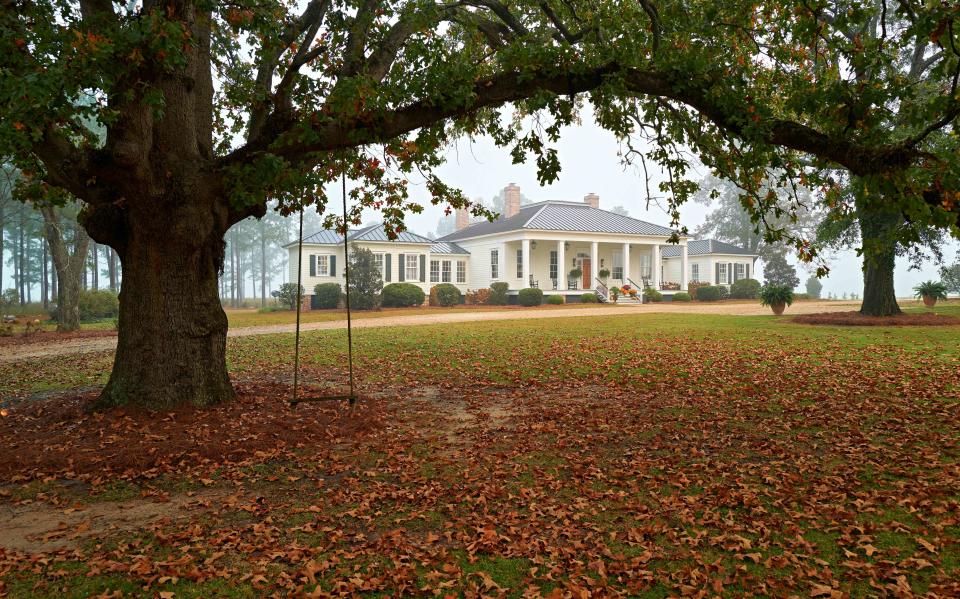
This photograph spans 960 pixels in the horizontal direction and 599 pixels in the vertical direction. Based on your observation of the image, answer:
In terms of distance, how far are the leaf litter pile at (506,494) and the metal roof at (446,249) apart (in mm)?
29288

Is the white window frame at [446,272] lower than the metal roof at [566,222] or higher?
lower

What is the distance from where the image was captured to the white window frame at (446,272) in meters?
37.5

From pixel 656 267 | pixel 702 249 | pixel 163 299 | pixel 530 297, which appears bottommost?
pixel 530 297

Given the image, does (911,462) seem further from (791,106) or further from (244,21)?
(244,21)

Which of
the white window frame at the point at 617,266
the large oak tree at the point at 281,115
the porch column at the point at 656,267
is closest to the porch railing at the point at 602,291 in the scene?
the white window frame at the point at 617,266

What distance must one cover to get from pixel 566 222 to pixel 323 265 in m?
15.1

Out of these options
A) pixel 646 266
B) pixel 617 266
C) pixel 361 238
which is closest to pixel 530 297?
pixel 617 266

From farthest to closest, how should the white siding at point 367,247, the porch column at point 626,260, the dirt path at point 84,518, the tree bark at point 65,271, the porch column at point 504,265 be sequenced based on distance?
the porch column at point 626,260, the porch column at point 504,265, the white siding at point 367,247, the tree bark at point 65,271, the dirt path at point 84,518

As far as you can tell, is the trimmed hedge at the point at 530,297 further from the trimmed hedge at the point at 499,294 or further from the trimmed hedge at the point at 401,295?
the trimmed hedge at the point at 401,295

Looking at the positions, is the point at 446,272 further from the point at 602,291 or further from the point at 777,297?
the point at 777,297

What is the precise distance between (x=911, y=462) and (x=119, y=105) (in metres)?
8.48

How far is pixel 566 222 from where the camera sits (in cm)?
3788

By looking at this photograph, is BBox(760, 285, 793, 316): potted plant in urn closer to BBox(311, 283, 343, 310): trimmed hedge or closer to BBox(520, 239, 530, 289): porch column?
BBox(520, 239, 530, 289): porch column

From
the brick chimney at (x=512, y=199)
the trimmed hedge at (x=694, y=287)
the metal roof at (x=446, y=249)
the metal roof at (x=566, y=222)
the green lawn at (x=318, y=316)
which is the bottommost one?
the green lawn at (x=318, y=316)
